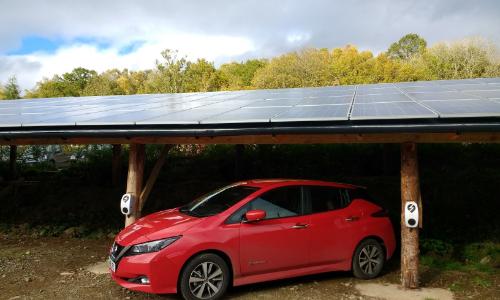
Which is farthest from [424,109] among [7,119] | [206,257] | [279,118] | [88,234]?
[88,234]

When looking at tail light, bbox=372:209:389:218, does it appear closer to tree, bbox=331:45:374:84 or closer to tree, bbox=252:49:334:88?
tree, bbox=331:45:374:84

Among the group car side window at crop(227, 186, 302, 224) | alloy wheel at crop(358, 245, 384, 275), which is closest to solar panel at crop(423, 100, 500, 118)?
car side window at crop(227, 186, 302, 224)

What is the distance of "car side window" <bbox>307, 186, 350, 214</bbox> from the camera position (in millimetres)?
6707

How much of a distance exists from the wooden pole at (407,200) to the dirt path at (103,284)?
0.37 m

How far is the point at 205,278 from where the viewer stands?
18.9 ft

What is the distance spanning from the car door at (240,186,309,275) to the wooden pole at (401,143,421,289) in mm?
1527

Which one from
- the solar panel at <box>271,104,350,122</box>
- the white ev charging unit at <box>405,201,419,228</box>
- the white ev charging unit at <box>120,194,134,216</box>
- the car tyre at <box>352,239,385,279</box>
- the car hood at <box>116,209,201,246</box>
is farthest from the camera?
the white ev charging unit at <box>120,194,134,216</box>

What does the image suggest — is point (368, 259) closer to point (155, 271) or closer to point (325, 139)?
point (325, 139)

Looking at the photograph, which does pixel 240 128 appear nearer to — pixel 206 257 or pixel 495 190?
pixel 206 257

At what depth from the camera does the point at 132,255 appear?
5.71 meters

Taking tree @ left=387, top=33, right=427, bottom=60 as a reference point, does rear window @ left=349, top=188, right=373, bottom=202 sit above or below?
below

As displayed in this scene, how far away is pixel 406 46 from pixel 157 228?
61533 millimetres

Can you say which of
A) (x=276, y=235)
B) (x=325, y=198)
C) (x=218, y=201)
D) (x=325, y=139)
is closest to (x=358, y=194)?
(x=325, y=198)

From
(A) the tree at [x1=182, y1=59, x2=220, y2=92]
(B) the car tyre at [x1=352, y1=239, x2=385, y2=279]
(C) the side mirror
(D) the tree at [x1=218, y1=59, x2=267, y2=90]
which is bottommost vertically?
(B) the car tyre at [x1=352, y1=239, x2=385, y2=279]
